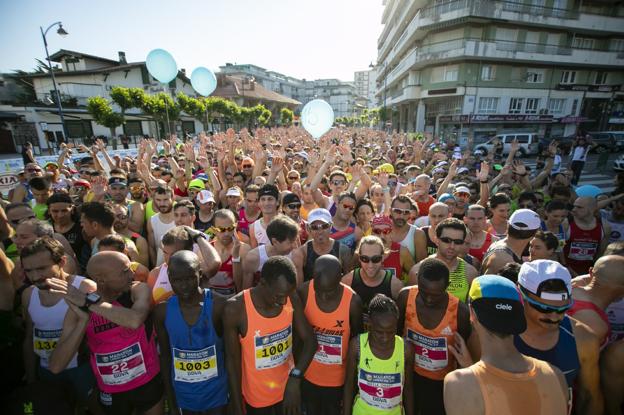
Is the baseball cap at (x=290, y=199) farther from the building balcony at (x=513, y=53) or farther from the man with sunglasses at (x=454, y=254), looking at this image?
the building balcony at (x=513, y=53)

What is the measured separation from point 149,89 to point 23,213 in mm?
37493

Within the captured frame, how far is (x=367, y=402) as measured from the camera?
2244 millimetres

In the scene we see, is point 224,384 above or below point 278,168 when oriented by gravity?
below

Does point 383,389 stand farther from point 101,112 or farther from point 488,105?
point 488,105

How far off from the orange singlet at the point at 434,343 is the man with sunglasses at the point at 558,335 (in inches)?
18.2

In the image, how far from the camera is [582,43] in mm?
33344

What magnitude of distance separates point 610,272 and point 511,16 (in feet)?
124

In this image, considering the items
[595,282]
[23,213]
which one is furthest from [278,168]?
[595,282]

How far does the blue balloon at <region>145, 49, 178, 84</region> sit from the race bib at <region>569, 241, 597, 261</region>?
1161cm

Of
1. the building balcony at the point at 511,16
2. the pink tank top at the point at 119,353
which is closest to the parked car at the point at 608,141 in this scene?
the building balcony at the point at 511,16

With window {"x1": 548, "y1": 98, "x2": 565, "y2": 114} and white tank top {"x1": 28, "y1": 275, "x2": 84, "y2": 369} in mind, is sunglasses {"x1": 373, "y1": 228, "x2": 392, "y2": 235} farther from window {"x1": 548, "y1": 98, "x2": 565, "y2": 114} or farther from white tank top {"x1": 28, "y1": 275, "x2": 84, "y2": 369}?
window {"x1": 548, "y1": 98, "x2": 565, "y2": 114}

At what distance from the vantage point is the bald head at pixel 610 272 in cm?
228

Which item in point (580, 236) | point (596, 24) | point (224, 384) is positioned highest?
point (596, 24)

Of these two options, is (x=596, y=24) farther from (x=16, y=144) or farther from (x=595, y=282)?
(x=16, y=144)
